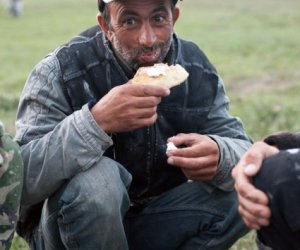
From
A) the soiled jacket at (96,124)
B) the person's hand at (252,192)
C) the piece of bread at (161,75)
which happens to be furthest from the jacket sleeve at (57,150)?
the person's hand at (252,192)

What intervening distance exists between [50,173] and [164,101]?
26.6 inches

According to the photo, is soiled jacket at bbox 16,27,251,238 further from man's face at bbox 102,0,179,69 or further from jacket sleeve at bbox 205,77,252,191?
man's face at bbox 102,0,179,69

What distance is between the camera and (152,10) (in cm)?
294

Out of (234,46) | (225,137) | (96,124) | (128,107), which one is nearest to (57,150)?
(96,124)

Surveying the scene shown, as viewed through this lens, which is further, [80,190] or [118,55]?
[118,55]

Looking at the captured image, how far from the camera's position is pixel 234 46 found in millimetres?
14188

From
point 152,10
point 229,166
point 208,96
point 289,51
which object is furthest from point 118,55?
point 289,51

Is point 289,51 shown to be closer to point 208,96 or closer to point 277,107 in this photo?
point 277,107

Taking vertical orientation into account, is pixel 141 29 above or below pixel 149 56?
above

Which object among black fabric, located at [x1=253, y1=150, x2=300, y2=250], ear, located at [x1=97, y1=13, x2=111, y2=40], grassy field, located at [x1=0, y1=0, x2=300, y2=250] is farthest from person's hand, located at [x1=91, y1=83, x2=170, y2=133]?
grassy field, located at [x1=0, y1=0, x2=300, y2=250]

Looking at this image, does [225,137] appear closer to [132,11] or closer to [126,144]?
[126,144]

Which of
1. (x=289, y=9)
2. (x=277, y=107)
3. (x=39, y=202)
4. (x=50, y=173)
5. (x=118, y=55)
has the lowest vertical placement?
(x=289, y=9)

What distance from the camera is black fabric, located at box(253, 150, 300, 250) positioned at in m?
2.09

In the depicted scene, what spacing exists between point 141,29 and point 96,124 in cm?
48
